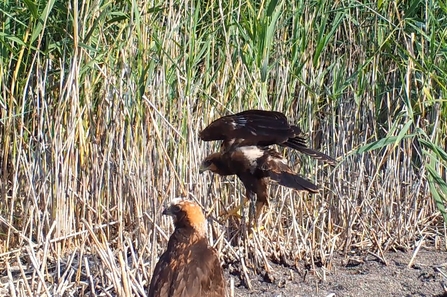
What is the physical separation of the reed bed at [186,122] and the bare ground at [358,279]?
0.38 feet

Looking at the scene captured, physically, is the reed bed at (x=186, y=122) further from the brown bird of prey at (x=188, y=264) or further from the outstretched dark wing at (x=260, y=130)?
the brown bird of prey at (x=188, y=264)

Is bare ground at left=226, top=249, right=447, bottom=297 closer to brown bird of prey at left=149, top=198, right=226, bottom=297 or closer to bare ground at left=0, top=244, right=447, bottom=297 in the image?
bare ground at left=0, top=244, right=447, bottom=297

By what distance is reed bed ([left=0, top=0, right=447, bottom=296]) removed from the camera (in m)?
5.05

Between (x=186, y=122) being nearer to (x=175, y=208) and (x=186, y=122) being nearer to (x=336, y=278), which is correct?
(x=175, y=208)

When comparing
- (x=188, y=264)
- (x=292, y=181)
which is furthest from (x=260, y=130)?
(x=188, y=264)

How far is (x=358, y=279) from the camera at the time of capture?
5.63m

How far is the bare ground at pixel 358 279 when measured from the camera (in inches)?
214

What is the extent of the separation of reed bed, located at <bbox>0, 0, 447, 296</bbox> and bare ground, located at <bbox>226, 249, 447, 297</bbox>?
0.38ft

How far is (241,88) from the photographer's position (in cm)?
559

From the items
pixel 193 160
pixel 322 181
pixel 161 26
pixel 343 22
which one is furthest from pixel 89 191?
pixel 343 22

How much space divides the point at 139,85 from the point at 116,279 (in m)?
1.18

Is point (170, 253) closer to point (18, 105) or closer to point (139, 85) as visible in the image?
point (139, 85)

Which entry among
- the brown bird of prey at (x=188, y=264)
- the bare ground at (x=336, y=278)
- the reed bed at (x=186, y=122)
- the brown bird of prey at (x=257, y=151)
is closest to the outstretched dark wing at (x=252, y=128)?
the brown bird of prey at (x=257, y=151)

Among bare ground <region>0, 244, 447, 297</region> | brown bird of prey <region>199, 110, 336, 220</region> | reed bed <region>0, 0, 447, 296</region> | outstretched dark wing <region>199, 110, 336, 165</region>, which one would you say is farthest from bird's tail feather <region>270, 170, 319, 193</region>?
bare ground <region>0, 244, 447, 297</region>
